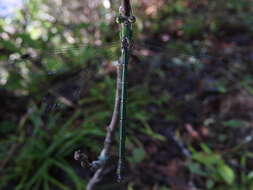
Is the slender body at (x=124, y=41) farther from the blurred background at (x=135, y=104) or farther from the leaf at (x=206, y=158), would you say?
the leaf at (x=206, y=158)

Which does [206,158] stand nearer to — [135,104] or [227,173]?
[227,173]

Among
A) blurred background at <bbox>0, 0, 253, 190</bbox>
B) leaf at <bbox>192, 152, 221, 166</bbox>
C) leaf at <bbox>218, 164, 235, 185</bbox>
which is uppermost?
blurred background at <bbox>0, 0, 253, 190</bbox>

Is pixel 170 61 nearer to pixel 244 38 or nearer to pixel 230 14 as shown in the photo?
pixel 244 38

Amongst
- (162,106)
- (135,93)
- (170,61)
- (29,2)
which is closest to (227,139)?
(162,106)

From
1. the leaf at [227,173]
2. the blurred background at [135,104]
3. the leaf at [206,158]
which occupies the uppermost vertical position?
the blurred background at [135,104]

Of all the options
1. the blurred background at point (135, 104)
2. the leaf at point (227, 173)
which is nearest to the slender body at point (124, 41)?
the blurred background at point (135, 104)

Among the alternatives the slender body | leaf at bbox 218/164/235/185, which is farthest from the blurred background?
the slender body

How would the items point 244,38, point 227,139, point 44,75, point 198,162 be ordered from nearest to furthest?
1. point 198,162
2. point 227,139
3. point 44,75
4. point 244,38

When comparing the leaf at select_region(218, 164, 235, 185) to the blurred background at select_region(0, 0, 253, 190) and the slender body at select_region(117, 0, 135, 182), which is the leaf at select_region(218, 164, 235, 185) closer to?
the blurred background at select_region(0, 0, 253, 190)

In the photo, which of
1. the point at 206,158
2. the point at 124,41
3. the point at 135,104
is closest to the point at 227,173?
the point at 206,158
